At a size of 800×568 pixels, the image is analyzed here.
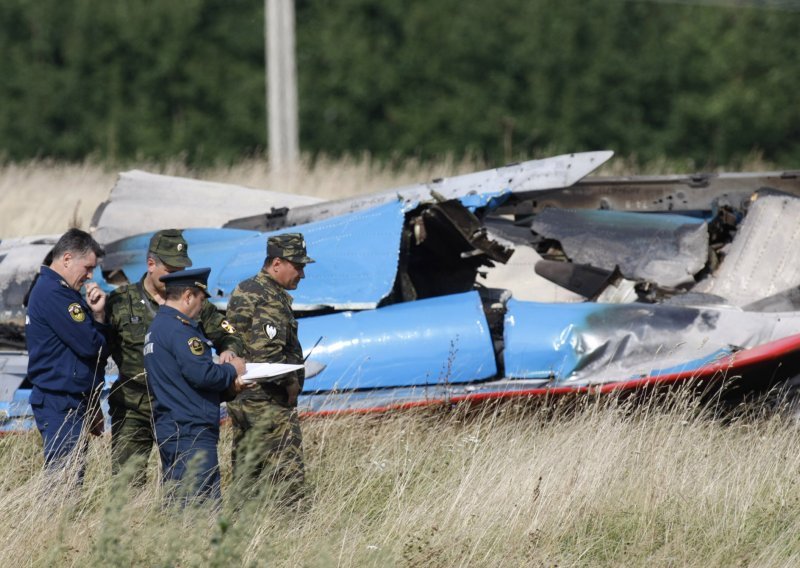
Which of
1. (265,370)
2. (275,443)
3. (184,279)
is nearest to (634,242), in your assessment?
(275,443)

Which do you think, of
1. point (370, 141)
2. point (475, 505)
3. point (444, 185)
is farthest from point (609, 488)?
point (370, 141)

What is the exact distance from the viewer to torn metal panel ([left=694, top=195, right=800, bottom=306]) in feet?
27.7

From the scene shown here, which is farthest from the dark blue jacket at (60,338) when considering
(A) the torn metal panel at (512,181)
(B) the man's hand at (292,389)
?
(A) the torn metal panel at (512,181)

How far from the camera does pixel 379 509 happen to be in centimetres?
561

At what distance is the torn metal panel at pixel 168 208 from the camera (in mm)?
8867

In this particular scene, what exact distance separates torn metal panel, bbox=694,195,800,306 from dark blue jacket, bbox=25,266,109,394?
15.7 feet

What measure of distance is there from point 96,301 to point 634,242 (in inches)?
179

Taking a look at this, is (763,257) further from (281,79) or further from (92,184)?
(281,79)

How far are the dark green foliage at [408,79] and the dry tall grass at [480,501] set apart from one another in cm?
1932

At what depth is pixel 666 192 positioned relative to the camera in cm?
972

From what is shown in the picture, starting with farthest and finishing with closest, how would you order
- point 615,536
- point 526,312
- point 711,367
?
point 526,312
point 711,367
point 615,536

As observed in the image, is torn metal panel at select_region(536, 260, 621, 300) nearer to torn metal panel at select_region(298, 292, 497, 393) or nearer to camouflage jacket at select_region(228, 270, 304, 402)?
torn metal panel at select_region(298, 292, 497, 393)

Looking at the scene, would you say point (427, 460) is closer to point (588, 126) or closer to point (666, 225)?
point (666, 225)

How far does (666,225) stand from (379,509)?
4217mm
